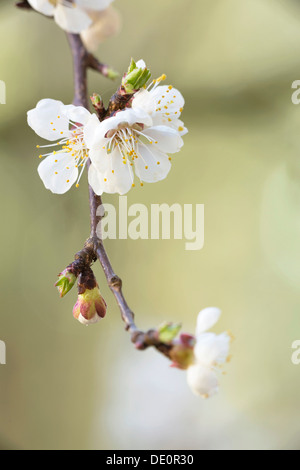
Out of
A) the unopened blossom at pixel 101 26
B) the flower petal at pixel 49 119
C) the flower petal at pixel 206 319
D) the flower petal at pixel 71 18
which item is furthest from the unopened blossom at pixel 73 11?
the flower petal at pixel 206 319

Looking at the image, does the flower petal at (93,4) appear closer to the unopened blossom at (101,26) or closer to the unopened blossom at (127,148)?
the unopened blossom at (101,26)

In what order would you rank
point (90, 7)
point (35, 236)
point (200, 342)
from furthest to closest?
point (35, 236)
point (90, 7)
point (200, 342)

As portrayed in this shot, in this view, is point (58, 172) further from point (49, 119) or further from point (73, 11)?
point (73, 11)

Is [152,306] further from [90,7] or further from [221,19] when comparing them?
[90,7]

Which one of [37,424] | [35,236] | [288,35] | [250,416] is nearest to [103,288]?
[35,236]

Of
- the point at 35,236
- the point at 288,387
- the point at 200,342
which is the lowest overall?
the point at 200,342

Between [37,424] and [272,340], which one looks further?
[272,340]

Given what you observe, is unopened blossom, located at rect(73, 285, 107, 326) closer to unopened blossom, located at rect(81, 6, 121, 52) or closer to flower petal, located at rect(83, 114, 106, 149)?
flower petal, located at rect(83, 114, 106, 149)

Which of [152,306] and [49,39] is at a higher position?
[49,39]
